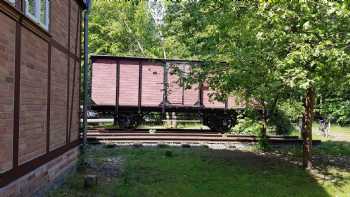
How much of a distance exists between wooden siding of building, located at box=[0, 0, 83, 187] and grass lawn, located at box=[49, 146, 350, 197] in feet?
4.03

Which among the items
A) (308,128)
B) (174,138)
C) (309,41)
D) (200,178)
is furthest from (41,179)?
(174,138)

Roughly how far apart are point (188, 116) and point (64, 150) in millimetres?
15445

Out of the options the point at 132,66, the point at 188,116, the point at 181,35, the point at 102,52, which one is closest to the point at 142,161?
the point at 181,35

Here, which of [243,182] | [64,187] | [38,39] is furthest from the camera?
[243,182]

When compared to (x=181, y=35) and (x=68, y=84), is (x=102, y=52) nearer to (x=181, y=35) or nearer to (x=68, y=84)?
(x=181, y=35)

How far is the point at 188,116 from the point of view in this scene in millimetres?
23453

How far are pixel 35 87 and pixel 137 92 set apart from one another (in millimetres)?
12318

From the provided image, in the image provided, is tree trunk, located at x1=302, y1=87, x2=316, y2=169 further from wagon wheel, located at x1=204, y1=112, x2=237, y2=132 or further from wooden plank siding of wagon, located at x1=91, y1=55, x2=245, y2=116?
wagon wheel, located at x1=204, y1=112, x2=237, y2=132

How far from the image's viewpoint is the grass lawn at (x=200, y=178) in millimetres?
7402

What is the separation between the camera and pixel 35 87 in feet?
20.3

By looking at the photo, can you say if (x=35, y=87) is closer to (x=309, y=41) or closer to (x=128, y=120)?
(x=309, y=41)

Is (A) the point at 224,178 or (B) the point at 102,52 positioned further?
(B) the point at 102,52

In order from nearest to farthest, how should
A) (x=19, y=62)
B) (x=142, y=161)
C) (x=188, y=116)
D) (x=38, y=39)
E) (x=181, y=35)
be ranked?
1. (x=19, y=62)
2. (x=38, y=39)
3. (x=142, y=161)
4. (x=181, y=35)
5. (x=188, y=116)

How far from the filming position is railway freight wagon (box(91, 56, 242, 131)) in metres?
18.2
